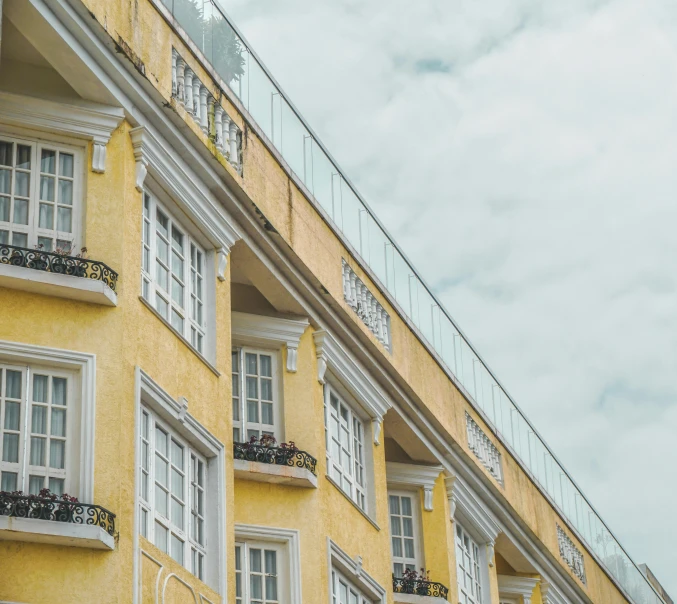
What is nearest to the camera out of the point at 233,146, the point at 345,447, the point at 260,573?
the point at 260,573

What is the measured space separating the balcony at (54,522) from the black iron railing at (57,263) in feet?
10.4

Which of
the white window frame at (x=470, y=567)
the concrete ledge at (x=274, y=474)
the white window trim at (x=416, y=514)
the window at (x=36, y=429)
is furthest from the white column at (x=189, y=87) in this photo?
the white window frame at (x=470, y=567)

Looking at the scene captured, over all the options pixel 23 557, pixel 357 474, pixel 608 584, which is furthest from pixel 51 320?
pixel 608 584

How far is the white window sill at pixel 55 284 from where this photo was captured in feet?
66.3

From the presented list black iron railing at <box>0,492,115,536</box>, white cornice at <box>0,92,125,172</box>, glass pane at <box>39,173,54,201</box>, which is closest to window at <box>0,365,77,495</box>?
black iron railing at <box>0,492,115,536</box>

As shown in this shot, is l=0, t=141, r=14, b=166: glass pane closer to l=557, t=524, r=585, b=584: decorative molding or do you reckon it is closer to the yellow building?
the yellow building

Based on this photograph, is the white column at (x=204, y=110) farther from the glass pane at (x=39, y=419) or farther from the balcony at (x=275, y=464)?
the glass pane at (x=39, y=419)

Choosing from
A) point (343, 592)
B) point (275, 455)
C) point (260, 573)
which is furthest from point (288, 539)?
point (343, 592)

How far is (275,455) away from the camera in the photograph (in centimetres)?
2505

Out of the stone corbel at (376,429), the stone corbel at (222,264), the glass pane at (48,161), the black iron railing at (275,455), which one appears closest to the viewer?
the glass pane at (48,161)

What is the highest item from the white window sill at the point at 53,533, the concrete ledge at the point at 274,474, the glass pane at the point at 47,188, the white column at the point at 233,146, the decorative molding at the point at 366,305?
the white column at the point at 233,146

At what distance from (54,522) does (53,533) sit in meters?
0.14

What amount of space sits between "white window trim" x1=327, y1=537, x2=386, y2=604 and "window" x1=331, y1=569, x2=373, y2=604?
0.08 meters

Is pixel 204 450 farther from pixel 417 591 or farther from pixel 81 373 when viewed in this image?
pixel 417 591
